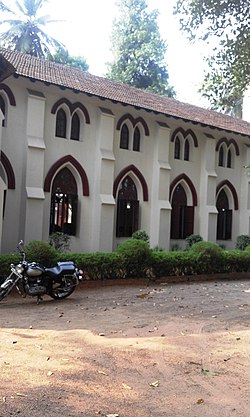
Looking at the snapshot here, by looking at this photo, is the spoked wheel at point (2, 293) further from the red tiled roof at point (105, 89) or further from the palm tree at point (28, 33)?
the palm tree at point (28, 33)

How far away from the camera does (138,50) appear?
38156mm

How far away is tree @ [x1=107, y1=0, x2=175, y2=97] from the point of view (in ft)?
125

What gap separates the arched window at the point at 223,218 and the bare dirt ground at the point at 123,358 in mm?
13214

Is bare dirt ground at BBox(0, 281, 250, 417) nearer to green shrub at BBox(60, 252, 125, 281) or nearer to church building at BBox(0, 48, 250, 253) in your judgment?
green shrub at BBox(60, 252, 125, 281)

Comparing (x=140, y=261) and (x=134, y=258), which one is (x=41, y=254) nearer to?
(x=134, y=258)

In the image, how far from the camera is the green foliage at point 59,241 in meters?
16.2

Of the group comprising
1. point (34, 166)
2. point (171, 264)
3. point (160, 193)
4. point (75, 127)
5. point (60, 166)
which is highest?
point (75, 127)

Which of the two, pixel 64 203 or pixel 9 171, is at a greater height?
pixel 9 171

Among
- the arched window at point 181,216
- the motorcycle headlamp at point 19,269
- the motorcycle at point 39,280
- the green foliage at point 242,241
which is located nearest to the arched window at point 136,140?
the arched window at point 181,216

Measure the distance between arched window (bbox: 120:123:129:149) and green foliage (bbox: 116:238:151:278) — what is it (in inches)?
273

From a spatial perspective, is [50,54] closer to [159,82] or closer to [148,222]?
[159,82]

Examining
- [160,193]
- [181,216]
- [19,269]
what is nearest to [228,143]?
[181,216]

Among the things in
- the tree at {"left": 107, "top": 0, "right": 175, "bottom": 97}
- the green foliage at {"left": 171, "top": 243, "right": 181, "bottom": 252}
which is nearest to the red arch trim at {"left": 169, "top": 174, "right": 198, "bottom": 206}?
the green foliage at {"left": 171, "top": 243, "right": 181, "bottom": 252}

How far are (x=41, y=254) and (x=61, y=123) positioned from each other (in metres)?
7.32
